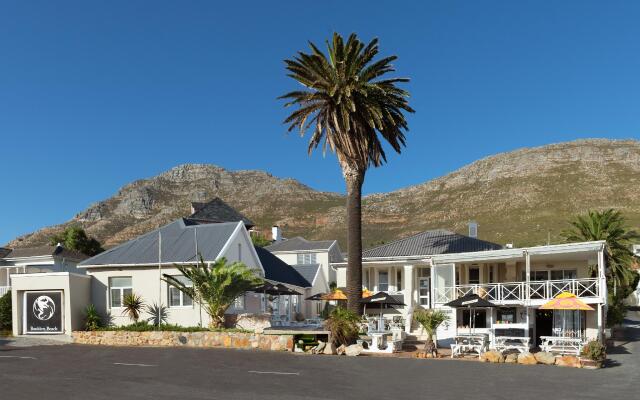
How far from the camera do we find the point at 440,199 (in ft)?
405

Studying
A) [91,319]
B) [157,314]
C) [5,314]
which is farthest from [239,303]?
[5,314]

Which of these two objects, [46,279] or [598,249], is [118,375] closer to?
[46,279]

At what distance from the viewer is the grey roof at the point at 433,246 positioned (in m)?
38.8

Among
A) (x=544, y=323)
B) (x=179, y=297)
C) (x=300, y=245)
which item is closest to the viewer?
(x=544, y=323)

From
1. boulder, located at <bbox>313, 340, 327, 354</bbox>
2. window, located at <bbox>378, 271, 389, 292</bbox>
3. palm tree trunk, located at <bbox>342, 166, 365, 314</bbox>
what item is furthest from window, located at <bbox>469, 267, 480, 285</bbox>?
boulder, located at <bbox>313, 340, 327, 354</bbox>

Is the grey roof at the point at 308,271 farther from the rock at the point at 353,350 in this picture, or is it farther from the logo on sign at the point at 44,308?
the rock at the point at 353,350

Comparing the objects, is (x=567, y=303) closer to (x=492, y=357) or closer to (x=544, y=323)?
(x=492, y=357)

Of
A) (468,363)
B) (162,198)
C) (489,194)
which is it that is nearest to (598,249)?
(468,363)

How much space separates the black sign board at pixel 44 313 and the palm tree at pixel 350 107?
51.7 feet

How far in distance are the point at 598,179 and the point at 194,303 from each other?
97.6 metres

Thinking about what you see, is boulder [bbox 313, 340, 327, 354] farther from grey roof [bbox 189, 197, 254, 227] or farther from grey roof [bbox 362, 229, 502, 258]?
grey roof [bbox 189, 197, 254, 227]

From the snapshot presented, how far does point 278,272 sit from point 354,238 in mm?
13696

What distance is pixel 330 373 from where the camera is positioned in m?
20.5

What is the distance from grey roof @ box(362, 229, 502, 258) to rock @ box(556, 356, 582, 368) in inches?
592
